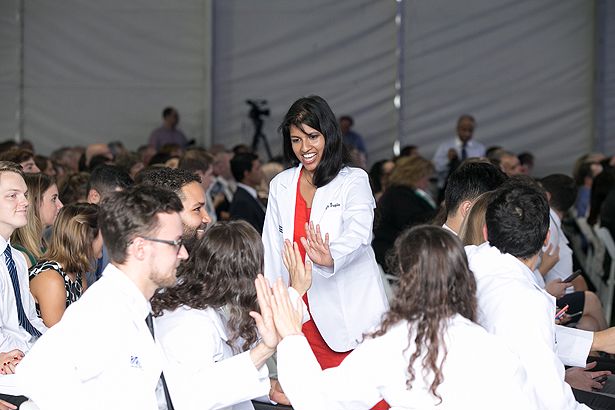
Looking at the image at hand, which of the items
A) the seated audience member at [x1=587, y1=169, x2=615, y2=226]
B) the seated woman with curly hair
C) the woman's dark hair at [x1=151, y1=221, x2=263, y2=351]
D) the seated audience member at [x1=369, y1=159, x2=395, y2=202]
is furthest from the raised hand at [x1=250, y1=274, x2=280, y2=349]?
the seated audience member at [x1=369, y1=159, x2=395, y2=202]

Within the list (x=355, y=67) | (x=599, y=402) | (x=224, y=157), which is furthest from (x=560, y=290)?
(x=355, y=67)

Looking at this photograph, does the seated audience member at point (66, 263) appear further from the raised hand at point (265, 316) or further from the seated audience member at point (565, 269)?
the seated audience member at point (565, 269)

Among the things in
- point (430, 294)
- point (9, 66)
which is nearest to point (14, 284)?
point (430, 294)

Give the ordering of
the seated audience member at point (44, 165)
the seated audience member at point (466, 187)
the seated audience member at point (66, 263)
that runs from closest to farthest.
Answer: the seated audience member at point (66, 263)
the seated audience member at point (466, 187)
the seated audience member at point (44, 165)

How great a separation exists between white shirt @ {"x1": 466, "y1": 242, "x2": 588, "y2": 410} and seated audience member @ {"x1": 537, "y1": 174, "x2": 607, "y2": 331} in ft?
7.43

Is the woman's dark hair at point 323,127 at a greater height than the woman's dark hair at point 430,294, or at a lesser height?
greater

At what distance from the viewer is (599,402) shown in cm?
349

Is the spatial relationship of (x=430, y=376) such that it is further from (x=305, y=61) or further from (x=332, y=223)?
(x=305, y=61)

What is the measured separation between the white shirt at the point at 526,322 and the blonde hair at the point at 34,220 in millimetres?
2227

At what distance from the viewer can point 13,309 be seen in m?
3.76

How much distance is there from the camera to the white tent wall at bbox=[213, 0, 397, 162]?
36.8 ft

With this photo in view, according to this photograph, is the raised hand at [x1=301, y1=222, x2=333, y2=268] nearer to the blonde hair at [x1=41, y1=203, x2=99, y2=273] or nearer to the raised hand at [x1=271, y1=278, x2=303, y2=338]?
the blonde hair at [x1=41, y1=203, x2=99, y2=273]

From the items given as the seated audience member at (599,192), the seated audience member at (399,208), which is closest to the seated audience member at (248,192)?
the seated audience member at (399,208)

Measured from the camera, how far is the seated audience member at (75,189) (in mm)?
5660
